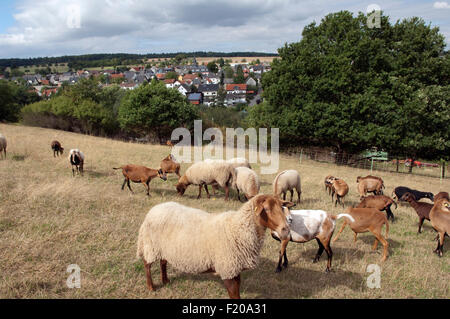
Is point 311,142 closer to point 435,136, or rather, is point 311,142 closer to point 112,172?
point 435,136

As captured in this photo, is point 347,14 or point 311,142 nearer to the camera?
point 347,14

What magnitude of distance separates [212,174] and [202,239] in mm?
6662

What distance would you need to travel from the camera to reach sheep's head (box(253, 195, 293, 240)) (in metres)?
3.97

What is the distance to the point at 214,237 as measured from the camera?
14.8 feet

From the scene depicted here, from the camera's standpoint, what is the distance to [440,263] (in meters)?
6.79

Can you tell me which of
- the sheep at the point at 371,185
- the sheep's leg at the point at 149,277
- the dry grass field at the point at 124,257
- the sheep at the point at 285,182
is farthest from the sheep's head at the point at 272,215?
the sheep at the point at 371,185

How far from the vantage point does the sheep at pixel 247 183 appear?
10.4 m

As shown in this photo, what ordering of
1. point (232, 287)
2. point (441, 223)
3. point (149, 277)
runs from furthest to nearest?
point (441, 223), point (149, 277), point (232, 287)

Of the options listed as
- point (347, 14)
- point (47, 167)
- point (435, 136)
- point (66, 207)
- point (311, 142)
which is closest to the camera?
point (66, 207)

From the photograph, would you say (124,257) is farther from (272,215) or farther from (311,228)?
(311,228)

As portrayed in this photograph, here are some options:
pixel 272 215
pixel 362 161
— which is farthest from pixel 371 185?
pixel 362 161

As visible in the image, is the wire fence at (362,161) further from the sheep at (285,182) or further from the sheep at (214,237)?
the sheep at (214,237)
